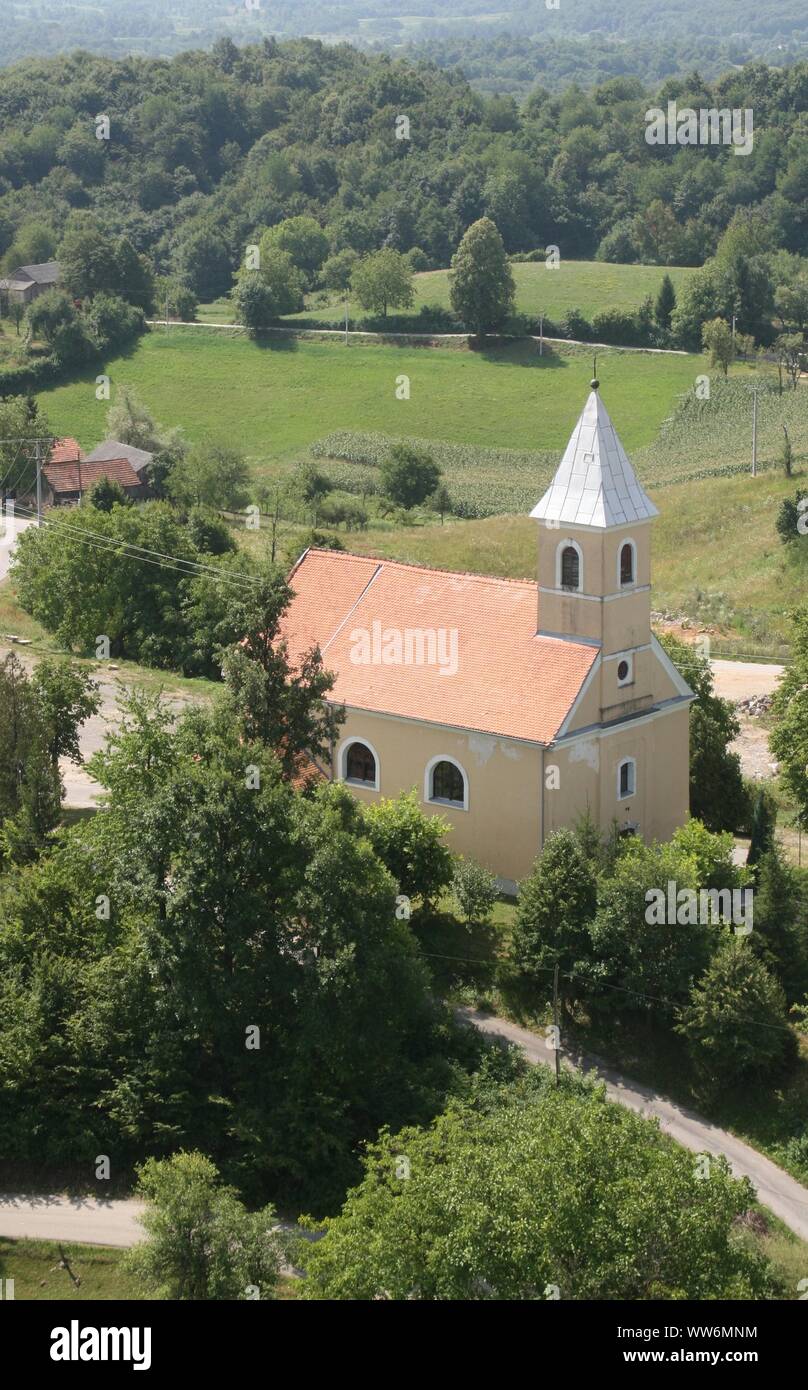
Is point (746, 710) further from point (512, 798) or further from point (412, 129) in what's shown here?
point (412, 129)

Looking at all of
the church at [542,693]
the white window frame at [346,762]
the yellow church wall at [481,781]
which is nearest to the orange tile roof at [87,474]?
the white window frame at [346,762]

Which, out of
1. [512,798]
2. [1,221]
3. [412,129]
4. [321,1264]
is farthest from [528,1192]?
[412,129]

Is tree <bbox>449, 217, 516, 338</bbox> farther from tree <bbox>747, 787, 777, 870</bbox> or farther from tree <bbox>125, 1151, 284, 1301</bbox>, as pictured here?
tree <bbox>125, 1151, 284, 1301</bbox>

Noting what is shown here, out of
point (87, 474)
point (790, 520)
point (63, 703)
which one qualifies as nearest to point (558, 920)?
point (63, 703)

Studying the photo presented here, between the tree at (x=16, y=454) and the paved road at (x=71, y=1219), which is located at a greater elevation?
the tree at (x=16, y=454)

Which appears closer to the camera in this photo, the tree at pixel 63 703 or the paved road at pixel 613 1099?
the paved road at pixel 613 1099

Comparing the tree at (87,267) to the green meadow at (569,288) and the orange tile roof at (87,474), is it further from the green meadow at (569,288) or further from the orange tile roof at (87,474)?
the orange tile roof at (87,474)

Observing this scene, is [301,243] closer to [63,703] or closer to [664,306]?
[664,306]
